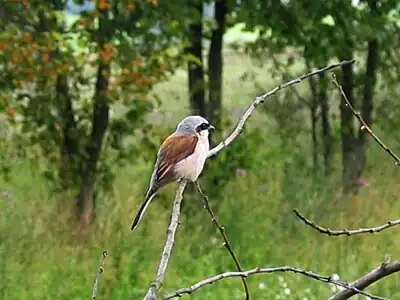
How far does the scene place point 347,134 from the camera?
9203 mm

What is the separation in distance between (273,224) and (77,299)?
7.15 feet

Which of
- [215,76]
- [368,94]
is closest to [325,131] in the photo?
[368,94]

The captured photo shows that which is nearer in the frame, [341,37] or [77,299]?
[77,299]

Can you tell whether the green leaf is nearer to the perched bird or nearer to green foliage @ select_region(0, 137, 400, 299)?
green foliage @ select_region(0, 137, 400, 299)

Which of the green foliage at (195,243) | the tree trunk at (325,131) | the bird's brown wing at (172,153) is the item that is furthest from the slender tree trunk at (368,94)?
the bird's brown wing at (172,153)

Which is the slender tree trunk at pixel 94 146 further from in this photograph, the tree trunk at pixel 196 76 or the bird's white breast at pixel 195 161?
the bird's white breast at pixel 195 161

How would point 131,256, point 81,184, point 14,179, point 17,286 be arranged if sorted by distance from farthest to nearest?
1. point 14,179
2. point 81,184
3. point 131,256
4. point 17,286

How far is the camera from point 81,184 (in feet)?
24.7

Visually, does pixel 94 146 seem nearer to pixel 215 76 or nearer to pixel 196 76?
pixel 196 76

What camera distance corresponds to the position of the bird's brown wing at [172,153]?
3791mm

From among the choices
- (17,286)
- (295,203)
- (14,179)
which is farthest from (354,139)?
(17,286)

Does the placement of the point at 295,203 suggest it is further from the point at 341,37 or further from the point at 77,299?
the point at 77,299

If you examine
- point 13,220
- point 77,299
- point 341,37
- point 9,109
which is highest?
point 341,37

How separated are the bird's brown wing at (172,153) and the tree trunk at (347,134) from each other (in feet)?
16.2
